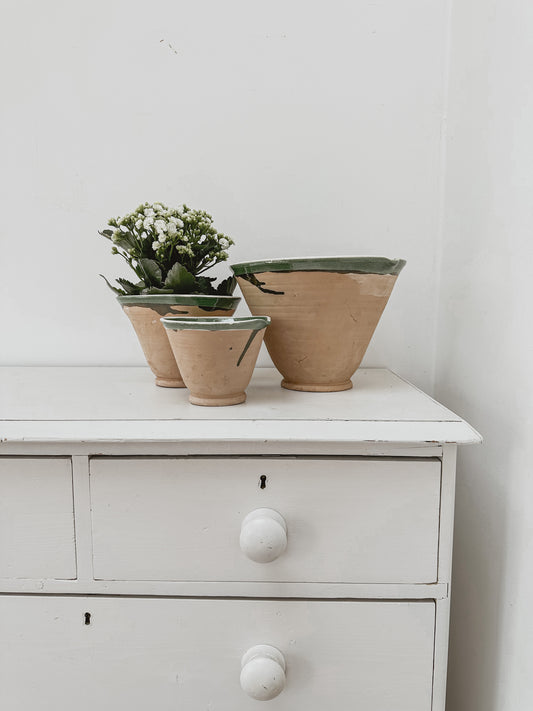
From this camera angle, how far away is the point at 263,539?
0.51m

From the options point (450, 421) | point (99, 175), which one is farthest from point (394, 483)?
point (99, 175)

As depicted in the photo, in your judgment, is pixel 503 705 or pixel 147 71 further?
pixel 147 71

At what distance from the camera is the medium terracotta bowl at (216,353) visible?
22.3 inches

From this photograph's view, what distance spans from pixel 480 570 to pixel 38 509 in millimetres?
571

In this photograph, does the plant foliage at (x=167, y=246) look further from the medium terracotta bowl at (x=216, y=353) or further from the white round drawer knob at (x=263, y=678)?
the white round drawer knob at (x=263, y=678)

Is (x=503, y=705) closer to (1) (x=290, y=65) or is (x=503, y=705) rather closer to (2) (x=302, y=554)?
(2) (x=302, y=554)

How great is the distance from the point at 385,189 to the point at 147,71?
455 mm

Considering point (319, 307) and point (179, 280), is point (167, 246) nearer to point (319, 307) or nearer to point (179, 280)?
point (179, 280)

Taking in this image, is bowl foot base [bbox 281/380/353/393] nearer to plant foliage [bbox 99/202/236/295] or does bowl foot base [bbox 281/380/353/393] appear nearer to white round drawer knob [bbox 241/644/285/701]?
plant foliage [bbox 99/202/236/295]

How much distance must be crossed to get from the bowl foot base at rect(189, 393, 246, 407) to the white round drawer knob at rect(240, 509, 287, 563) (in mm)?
145

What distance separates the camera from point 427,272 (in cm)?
91

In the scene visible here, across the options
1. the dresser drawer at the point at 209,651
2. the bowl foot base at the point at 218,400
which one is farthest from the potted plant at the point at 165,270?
the dresser drawer at the point at 209,651

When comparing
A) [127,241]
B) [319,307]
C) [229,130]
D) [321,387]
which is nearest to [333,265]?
[319,307]

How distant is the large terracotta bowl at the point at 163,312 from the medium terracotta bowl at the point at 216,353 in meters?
0.06
